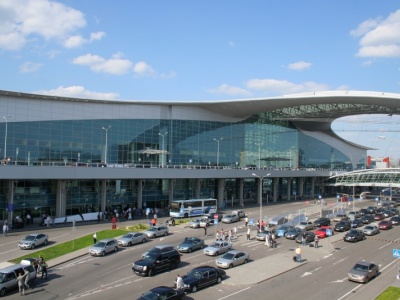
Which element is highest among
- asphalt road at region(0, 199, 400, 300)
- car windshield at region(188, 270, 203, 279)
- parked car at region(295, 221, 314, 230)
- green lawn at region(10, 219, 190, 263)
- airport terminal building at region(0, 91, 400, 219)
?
airport terminal building at region(0, 91, 400, 219)

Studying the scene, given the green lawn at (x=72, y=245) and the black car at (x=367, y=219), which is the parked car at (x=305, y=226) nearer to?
the black car at (x=367, y=219)

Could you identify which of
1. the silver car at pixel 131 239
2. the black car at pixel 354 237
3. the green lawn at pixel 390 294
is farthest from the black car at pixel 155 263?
the black car at pixel 354 237

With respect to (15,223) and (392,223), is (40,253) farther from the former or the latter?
(392,223)

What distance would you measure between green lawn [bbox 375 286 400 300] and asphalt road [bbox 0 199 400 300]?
0.73 meters

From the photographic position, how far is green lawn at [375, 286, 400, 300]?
68.8 feet

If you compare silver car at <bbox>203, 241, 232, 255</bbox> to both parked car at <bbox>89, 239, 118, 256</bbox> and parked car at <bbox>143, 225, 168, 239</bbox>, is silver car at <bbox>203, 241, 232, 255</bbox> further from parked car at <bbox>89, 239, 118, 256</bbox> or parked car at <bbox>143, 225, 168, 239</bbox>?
parked car at <bbox>143, 225, 168, 239</bbox>

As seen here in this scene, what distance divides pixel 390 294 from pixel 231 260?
10.8m

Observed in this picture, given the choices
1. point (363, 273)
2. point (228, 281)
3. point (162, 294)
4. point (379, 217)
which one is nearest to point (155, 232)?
point (228, 281)

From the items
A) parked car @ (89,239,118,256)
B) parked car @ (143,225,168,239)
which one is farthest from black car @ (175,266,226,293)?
parked car @ (143,225,168,239)

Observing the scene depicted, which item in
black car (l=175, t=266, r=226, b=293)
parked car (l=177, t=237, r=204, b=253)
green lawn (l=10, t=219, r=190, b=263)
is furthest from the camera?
parked car (l=177, t=237, r=204, b=253)

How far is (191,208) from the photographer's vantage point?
55.9 metres

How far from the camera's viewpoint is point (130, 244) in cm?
3556

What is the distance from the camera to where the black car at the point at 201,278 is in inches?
898

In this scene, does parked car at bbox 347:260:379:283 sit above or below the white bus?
below
